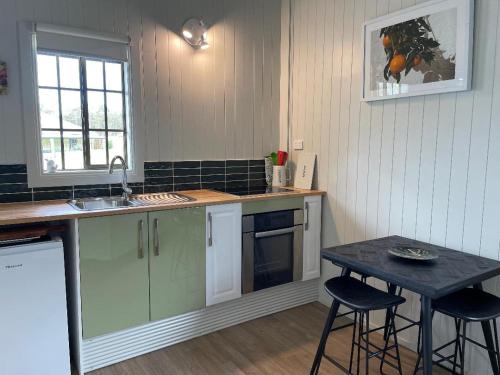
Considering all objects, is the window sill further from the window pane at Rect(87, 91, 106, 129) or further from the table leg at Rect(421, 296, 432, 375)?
the table leg at Rect(421, 296, 432, 375)

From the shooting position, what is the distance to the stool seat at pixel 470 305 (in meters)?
1.70

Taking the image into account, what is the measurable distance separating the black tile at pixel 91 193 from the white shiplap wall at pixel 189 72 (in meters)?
0.40

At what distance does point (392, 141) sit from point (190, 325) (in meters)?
1.85

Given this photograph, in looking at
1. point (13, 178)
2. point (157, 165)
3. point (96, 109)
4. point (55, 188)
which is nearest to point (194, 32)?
point (96, 109)

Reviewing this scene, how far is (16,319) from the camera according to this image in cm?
189

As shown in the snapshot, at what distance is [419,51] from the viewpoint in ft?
7.45

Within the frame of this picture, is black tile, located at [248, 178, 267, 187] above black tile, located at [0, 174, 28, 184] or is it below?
below

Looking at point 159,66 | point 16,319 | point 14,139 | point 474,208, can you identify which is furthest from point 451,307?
point 14,139

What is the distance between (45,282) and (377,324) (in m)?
2.17

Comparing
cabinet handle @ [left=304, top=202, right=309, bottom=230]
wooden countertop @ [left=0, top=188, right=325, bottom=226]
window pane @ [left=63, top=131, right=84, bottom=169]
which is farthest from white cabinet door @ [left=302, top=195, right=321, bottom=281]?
window pane @ [left=63, top=131, right=84, bottom=169]

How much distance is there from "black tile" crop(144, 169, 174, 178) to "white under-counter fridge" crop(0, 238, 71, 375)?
935mm

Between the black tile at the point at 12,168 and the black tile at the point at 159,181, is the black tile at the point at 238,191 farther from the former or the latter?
the black tile at the point at 12,168

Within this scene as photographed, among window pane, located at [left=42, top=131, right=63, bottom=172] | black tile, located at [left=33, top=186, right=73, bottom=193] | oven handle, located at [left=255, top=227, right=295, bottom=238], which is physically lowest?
oven handle, located at [left=255, top=227, right=295, bottom=238]

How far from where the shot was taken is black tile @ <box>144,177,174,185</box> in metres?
2.84
